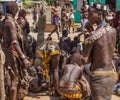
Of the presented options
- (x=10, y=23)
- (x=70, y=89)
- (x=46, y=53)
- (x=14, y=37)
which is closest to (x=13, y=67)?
(x=14, y=37)

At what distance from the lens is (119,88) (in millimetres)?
7059

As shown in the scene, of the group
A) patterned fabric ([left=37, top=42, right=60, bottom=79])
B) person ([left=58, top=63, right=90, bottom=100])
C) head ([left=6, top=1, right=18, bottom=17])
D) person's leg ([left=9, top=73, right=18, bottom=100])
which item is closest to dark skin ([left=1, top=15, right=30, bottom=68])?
head ([left=6, top=1, right=18, bottom=17])

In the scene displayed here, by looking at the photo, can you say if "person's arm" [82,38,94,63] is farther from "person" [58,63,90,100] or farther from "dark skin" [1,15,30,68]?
"person" [58,63,90,100]

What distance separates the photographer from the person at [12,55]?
5.29m

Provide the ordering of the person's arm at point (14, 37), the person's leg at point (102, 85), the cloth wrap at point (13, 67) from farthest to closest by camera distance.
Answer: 1. the cloth wrap at point (13, 67)
2. the person's arm at point (14, 37)
3. the person's leg at point (102, 85)

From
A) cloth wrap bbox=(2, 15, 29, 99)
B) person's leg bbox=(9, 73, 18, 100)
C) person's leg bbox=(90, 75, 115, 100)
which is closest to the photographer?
person's leg bbox=(90, 75, 115, 100)

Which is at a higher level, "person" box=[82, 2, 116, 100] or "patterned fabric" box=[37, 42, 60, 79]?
"person" box=[82, 2, 116, 100]

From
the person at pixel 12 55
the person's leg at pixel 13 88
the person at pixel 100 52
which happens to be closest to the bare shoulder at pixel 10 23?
the person at pixel 12 55

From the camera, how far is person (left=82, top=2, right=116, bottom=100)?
4.36 metres

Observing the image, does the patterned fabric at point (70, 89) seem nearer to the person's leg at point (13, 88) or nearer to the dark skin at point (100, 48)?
the person's leg at point (13, 88)

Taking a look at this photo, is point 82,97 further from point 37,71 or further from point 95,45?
point 95,45

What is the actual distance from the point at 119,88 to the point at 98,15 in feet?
9.77

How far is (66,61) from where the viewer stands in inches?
285

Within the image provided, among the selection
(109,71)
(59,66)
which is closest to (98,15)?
(109,71)
